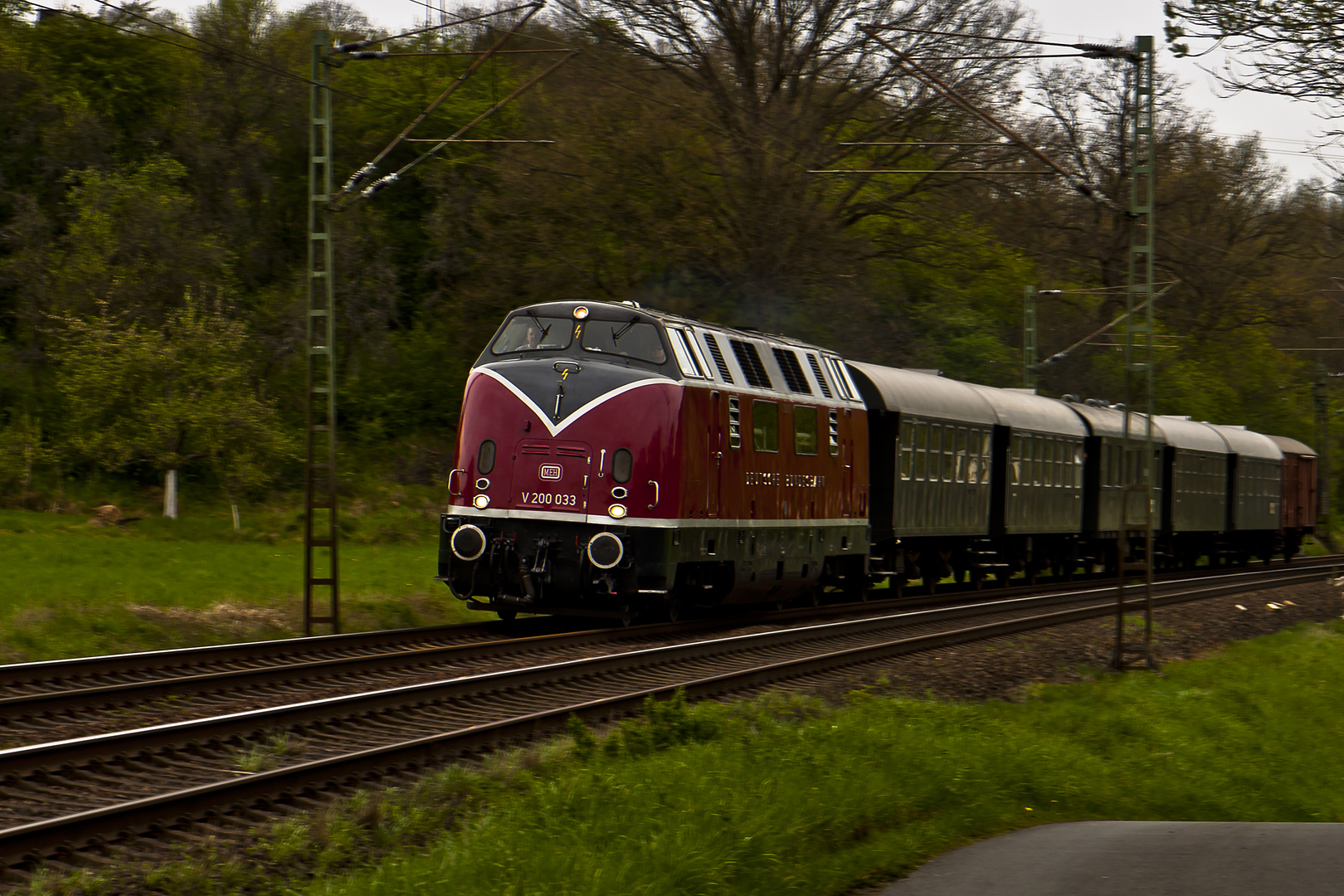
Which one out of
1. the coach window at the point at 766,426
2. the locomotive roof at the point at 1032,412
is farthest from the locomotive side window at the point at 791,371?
the locomotive roof at the point at 1032,412

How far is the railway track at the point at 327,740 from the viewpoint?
745 centimetres

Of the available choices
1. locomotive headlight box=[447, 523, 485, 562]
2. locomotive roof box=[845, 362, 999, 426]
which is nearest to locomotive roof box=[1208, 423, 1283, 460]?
locomotive roof box=[845, 362, 999, 426]

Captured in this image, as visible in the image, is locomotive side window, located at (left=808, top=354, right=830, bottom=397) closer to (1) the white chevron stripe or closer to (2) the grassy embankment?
(1) the white chevron stripe

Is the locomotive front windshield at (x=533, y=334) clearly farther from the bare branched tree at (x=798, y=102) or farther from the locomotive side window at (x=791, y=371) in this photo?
the bare branched tree at (x=798, y=102)

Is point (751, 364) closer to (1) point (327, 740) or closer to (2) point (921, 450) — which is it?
(2) point (921, 450)

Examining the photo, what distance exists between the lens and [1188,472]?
36.3 meters

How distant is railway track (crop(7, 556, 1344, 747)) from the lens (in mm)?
10695

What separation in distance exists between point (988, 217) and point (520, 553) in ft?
109

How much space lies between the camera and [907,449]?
2378 centimetres

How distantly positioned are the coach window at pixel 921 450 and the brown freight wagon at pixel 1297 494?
81.6 ft

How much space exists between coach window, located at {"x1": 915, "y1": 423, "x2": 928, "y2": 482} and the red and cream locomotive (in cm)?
608

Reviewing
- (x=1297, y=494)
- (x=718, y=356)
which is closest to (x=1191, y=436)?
(x=1297, y=494)

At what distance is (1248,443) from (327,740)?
121 ft

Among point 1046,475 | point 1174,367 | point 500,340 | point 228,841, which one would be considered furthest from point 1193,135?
point 228,841
